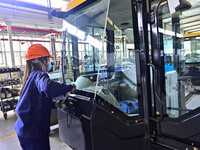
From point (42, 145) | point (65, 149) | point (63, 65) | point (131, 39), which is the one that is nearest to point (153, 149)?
point (131, 39)

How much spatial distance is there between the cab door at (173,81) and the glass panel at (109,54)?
0.22 m

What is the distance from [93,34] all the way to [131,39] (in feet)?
1.48

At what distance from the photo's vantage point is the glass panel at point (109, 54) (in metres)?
1.42

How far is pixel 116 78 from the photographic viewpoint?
1625mm

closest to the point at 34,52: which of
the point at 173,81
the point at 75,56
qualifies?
the point at 75,56

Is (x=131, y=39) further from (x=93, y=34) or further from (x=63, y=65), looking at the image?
(x=63, y=65)

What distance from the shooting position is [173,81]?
1.36 metres

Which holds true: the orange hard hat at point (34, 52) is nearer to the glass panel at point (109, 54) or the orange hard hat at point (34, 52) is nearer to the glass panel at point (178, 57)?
the glass panel at point (109, 54)

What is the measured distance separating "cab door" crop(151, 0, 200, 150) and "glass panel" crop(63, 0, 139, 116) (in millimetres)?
225

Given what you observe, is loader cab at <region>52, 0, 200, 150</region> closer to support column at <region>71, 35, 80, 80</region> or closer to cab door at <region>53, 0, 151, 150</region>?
cab door at <region>53, 0, 151, 150</region>

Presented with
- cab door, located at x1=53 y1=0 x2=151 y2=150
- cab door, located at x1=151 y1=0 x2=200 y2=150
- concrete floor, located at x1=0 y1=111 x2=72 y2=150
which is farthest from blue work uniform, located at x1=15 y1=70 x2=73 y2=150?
concrete floor, located at x1=0 y1=111 x2=72 y2=150

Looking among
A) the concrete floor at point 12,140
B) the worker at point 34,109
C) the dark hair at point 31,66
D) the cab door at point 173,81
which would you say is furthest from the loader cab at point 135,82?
the concrete floor at point 12,140

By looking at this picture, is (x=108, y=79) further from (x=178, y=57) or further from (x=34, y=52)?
(x=34, y=52)

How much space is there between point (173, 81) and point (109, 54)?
696mm
